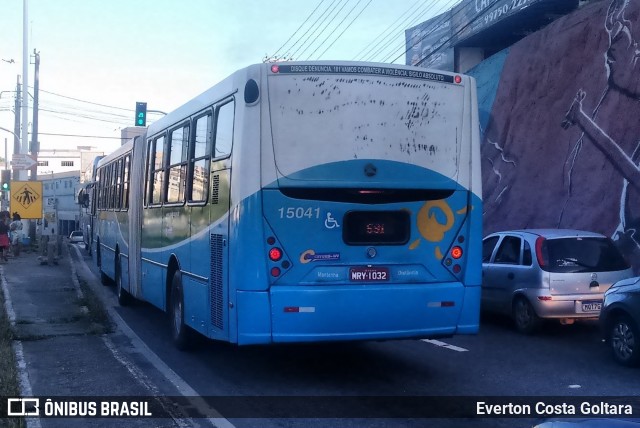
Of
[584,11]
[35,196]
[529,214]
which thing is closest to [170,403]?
[529,214]

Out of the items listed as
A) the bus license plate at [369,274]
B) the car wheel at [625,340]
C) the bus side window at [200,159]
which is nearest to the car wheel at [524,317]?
the car wheel at [625,340]

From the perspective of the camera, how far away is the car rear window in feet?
37.2

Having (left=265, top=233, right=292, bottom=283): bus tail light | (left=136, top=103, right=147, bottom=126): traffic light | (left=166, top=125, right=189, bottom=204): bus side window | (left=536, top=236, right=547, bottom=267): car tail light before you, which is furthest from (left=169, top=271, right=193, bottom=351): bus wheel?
Result: (left=136, top=103, right=147, bottom=126): traffic light

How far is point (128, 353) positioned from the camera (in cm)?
1047

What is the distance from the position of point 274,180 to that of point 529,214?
13923mm

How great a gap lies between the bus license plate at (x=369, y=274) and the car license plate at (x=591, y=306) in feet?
14.4

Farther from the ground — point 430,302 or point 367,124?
point 367,124

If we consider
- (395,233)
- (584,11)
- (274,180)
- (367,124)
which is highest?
(584,11)

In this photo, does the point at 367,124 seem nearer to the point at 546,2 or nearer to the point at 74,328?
the point at 74,328

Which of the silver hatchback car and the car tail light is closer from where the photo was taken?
the silver hatchback car

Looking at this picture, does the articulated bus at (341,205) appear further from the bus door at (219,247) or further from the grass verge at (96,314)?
the grass verge at (96,314)

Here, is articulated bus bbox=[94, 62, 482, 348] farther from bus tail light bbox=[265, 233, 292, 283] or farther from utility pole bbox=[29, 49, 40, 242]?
utility pole bbox=[29, 49, 40, 242]

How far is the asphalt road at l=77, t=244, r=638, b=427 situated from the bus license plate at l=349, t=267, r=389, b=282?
122 cm

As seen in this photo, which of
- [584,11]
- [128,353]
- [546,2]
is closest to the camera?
[128,353]
